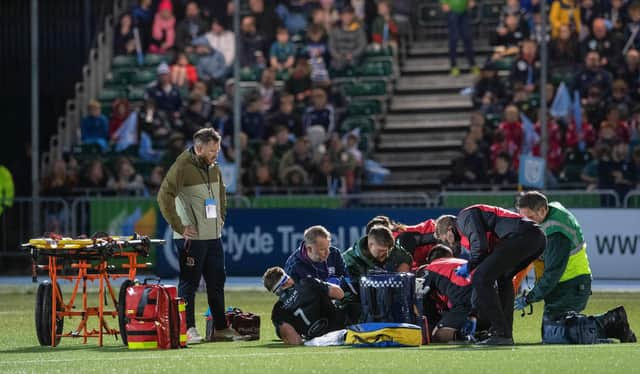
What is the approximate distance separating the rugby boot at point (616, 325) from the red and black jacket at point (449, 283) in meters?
1.24

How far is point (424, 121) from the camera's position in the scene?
32.6 m

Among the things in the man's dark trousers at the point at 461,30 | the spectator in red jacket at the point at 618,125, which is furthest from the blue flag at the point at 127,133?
the spectator in red jacket at the point at 618,125

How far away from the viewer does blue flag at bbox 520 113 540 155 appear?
2830 centimetres

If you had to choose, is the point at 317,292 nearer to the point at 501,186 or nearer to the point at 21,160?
the point at 501,186

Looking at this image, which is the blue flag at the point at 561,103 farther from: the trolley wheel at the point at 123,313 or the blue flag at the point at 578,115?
the trolley wheel at the point at 123,313

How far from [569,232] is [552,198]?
34.5ft

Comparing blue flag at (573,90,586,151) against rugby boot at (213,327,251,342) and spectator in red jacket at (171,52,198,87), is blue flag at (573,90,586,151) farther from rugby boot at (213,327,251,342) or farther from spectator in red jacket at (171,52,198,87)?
rugby boot at (213,327,251,342)

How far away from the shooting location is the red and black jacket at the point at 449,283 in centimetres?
1524

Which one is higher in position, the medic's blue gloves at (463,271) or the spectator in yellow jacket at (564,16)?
the spectator in yellow jacket at (564,16)

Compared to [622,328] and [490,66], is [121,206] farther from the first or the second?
[622,328]

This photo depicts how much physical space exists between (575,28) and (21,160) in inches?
470

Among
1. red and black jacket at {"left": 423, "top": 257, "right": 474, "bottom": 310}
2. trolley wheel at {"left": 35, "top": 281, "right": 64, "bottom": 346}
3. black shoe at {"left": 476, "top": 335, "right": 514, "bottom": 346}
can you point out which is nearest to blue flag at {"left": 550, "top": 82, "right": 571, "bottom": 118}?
red and black jacket at {"left": 423, "top": 257, "right": 474, "bottom": 310}

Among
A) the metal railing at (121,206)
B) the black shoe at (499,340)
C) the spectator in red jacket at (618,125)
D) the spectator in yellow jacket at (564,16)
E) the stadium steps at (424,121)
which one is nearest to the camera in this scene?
the black shoe at (499,340)

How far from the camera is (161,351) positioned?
14.6 metres
